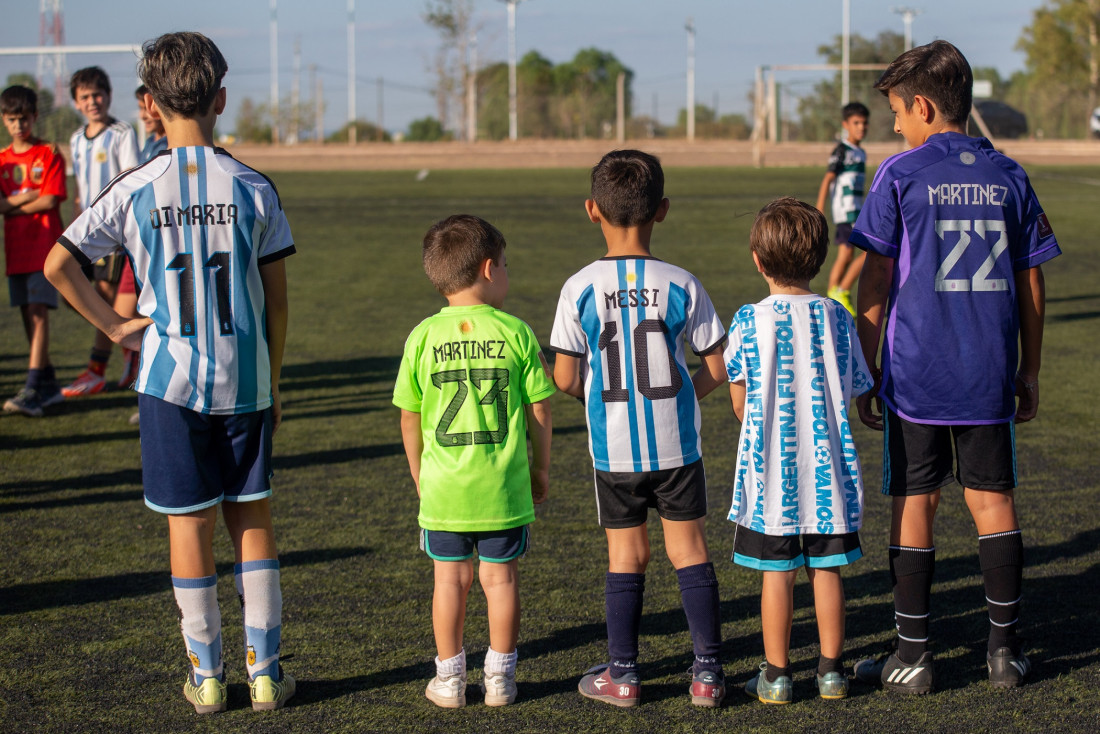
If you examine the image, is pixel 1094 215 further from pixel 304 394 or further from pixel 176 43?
pixel 176 43

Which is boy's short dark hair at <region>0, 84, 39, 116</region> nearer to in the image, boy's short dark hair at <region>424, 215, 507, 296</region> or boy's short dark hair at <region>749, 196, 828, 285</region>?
boy's short dark hair at <region>424, 215, 507, 296</region>

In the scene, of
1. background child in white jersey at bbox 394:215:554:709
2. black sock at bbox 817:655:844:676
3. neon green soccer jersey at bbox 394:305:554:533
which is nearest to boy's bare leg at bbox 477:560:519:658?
background child in white jersey at bbox 394:215:554:709

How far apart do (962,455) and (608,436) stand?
112 centimetres

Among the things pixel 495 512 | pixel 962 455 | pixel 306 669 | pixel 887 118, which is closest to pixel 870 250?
pixel 962 455

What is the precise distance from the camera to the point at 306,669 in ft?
11.6

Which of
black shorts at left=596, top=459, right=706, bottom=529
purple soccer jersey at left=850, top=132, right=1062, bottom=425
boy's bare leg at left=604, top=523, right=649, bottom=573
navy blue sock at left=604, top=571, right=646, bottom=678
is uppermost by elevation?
purple soccer jersey at left=850, top=132, right=1062, bottom=425

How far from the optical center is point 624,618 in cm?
326

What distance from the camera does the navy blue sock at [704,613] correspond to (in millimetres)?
3238

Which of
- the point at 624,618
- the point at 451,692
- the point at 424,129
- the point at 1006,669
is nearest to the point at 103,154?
the point at 451,692

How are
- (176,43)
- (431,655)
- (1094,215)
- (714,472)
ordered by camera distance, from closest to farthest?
1. (176,43)
2. (431,655)
3. (714,472)
4. (1094,215)

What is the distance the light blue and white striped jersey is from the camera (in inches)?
283

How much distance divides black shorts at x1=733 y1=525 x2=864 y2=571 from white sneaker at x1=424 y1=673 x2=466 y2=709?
2.88ft

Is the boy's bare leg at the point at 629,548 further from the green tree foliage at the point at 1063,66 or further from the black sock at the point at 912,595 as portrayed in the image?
the green tree foliage at the point at 1063,66

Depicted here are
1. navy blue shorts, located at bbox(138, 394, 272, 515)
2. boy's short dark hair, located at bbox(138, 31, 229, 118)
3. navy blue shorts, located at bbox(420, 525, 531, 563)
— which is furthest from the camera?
navy blue shorts, located at bbox(420, 525, 531, 563)
